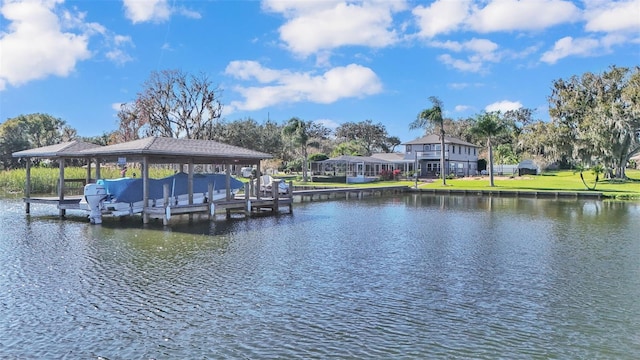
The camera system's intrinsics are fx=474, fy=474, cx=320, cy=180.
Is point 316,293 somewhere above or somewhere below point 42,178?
below

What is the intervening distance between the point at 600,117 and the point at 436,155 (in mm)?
18814

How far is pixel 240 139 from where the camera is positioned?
61969 mm

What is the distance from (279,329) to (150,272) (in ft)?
15.6

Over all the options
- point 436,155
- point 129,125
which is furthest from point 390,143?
point 129,125

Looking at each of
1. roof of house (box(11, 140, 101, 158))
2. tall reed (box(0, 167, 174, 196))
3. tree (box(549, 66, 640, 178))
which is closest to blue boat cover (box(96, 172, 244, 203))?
roof of house (box(11, 140, 101, 158))

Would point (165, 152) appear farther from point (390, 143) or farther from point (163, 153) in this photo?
point (390, 143)

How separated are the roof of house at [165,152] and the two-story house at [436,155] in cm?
3760

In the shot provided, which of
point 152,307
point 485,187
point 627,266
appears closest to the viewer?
point 152,307

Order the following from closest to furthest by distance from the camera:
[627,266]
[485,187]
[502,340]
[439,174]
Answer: [502,340]
[627,266]
[485,187]
[439,174]

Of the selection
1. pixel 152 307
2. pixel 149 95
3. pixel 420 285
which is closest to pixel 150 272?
pixel 152 307

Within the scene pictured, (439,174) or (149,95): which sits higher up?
(149,95)

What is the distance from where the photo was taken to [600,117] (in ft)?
138

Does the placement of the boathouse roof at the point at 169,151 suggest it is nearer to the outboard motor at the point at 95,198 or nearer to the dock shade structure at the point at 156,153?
the dock shade structure at the point at 156,153

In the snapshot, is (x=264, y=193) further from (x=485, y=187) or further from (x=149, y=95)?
(x=149, y=95)
